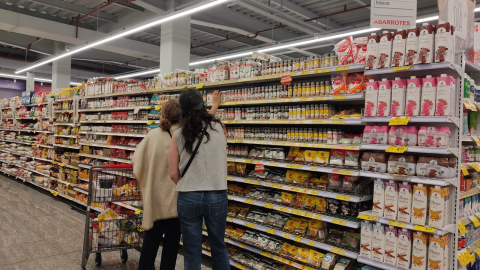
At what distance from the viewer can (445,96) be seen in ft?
8.43

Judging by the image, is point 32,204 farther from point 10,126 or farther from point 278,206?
point 278,206

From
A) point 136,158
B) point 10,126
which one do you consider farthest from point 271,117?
point 10,126

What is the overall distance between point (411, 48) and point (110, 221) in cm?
345

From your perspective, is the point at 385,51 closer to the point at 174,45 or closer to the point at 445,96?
the point at 445,96

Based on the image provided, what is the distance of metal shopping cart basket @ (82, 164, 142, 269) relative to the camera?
3.80m

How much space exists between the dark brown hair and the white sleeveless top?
622 millimetres

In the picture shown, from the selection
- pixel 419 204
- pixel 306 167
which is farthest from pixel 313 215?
pixel 419 204

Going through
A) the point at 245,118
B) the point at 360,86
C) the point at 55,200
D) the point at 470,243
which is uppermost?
the point at 360,86

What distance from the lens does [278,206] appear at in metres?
3.61

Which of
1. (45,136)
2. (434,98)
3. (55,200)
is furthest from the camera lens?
(45,136)

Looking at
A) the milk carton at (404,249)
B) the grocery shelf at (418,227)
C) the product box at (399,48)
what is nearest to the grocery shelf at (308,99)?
the product box at (399,48)

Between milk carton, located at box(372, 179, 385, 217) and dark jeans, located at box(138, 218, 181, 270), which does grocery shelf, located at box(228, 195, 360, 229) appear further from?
dark jeans, located at box(138, 218, 181, 270)

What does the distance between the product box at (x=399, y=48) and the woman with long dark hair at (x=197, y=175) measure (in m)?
1.56

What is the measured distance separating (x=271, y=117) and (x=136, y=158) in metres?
1.53
